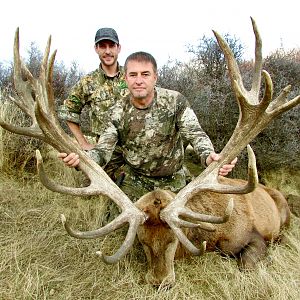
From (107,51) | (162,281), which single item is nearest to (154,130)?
(107,51)

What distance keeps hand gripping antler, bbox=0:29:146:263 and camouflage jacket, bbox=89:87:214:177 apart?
745mm

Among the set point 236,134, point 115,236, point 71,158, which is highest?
point 236,134

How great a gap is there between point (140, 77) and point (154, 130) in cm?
60

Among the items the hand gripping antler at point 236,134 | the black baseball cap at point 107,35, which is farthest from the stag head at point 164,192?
the black baseball cap at point 107,35

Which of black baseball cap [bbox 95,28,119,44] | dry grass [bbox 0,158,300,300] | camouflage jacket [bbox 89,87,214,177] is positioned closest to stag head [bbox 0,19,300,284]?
dry grass [bbox 0,158,300,300]

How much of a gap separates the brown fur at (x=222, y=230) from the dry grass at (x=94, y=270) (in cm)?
12

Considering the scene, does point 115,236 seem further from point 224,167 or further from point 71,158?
point 224,167

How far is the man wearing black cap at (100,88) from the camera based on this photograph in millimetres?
5664

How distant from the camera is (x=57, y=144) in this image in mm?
3729

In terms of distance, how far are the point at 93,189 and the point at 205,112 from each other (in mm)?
3236

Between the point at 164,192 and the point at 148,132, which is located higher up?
the point at 148,132

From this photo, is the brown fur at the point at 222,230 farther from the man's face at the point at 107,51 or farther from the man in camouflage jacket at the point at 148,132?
the man's face at the point at 107,51

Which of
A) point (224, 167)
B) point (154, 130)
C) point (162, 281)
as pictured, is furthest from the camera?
point (154, 130)

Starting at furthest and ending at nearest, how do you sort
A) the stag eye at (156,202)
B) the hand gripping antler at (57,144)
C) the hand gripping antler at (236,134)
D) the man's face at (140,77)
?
the man's face at (140,77) → the stag eye at (156,202) → the hand gripping antler at (236,134) → the hand gripping antler at (57,144)
